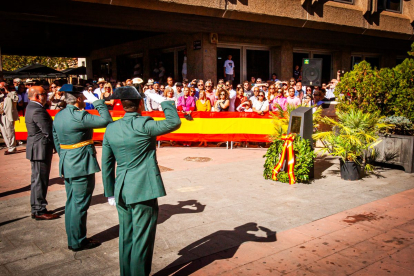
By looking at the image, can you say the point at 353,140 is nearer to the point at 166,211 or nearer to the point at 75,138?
the point at 166,211

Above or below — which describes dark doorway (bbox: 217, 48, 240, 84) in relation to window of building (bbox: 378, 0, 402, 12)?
below

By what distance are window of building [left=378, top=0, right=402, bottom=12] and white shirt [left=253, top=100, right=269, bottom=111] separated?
10018mm

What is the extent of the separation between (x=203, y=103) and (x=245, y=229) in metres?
7.46

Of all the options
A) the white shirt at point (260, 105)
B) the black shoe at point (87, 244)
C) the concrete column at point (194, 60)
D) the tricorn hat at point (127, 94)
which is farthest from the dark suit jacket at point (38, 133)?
the concrete column at point (194, 60)

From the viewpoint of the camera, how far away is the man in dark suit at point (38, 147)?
569 cm

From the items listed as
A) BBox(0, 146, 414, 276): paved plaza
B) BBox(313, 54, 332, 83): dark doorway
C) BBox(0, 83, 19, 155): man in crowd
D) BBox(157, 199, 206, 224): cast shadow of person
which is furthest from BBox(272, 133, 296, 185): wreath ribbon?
BBox(313, 54, 332, 83): dark doorway

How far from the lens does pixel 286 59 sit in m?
17.9

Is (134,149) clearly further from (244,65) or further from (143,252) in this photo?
(244,65)

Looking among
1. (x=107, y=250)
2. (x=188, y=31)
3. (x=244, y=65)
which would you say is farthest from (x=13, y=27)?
(x=107, y=250)

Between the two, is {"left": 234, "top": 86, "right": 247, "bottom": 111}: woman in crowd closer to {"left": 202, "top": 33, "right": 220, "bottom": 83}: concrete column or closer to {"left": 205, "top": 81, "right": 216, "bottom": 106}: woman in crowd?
{"left": 205, "top": 81, "right": 216, "bottom": 106}: woman in crowd

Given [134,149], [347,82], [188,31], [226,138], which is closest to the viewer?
[134,149]

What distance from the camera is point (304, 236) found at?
16.3 feet

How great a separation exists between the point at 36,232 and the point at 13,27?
15378mm

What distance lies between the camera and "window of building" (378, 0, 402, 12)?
18.3 meters
